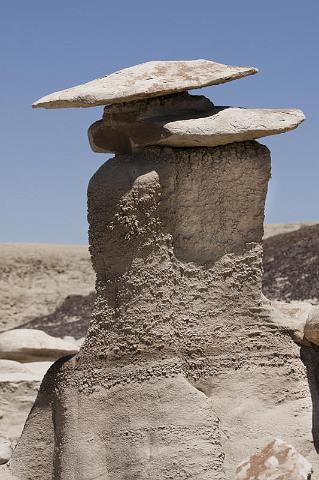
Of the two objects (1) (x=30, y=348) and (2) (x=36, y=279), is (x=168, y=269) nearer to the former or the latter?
(1) (x=30, y=348)

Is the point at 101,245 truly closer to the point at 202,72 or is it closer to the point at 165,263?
the point at 165,263

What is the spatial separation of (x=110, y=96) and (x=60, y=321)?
1982 centimetres

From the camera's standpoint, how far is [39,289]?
35.8 m

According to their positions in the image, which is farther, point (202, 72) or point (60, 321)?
point (60, 321)

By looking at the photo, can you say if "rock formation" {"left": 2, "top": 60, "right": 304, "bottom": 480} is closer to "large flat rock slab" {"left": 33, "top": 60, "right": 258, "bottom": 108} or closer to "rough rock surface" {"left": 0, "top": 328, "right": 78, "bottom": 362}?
"large flat rock slab" {"left": 33, "top": 60, "right": 258, "bottom": 108}

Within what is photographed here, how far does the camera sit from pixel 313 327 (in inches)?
253

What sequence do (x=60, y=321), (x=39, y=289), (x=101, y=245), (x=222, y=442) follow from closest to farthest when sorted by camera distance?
(x=222, y=442)
(x=101, y=245)
(x=60, y=321)
(x=39, y=289)

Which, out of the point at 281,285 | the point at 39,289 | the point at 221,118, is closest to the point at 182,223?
the point at 221,118

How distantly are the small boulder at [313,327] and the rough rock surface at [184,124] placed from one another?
118cm

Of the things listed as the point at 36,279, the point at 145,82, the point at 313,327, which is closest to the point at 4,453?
the point at 313,327

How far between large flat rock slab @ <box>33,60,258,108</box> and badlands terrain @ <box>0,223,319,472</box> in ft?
5.27

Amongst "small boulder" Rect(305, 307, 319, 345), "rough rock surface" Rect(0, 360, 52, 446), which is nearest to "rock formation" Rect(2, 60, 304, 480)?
"small boulder" Rect(305, 307, 319, 345)

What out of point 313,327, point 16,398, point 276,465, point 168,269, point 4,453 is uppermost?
point 168,269

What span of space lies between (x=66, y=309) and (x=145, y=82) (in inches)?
843
